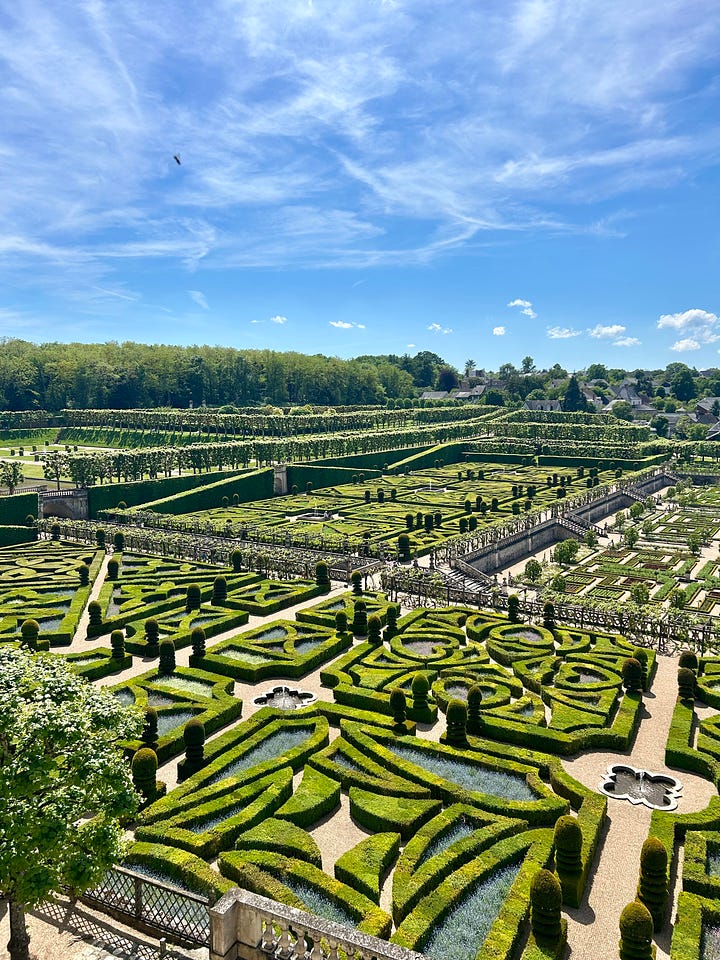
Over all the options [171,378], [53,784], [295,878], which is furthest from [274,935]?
[171,378]

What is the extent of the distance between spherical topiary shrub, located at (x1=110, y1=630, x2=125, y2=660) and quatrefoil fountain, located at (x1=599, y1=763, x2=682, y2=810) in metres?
20.1

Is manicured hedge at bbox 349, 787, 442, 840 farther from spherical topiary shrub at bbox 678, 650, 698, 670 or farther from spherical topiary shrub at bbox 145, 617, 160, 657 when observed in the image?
spherical topiary shrub at bbox 145, 617, 160, 657

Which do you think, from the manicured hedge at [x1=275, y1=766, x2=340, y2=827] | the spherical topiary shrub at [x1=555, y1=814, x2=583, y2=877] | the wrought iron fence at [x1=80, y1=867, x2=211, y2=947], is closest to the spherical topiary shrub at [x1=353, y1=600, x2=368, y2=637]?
the manicured hedge at [x1=275, y1=766, x2=340, y2=827]

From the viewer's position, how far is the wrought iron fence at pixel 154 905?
13.2 metres

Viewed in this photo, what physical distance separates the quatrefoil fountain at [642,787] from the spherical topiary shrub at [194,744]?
1220 centimetres

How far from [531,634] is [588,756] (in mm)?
10333

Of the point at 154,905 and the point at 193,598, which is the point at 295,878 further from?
the point at 193,598

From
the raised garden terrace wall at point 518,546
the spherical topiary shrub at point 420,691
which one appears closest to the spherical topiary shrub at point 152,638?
the spherical topiary shrub at point 420,691

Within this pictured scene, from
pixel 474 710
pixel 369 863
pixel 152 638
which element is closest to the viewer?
pixel 369 863

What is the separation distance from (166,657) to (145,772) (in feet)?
31.5

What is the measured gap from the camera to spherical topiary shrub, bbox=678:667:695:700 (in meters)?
24.5

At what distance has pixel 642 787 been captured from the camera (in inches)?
785

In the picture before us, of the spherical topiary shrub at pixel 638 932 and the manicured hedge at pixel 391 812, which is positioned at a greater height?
the spherical topiary shrub at pixel 638 932

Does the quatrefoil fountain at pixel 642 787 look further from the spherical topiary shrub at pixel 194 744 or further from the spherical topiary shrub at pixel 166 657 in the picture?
the spherical topiary shrub at pixel 166 657
